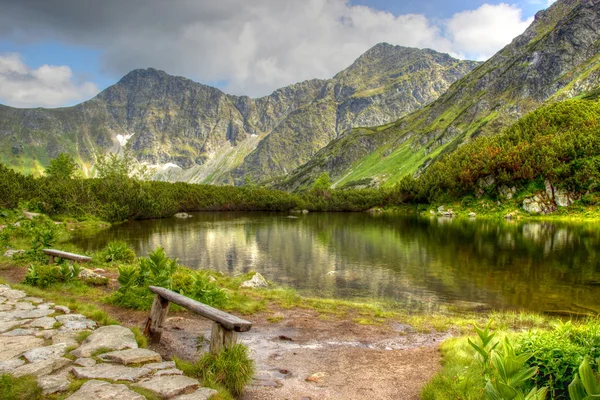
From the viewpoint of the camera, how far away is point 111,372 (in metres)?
8.27

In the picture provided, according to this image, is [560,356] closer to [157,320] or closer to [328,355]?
[328,355]

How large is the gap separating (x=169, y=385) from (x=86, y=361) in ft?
7.85

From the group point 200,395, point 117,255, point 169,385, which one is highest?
point 169,385

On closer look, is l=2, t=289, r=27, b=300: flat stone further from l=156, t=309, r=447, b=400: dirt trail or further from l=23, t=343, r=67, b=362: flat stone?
l=23, t=343, r=67, b=362: flat stone

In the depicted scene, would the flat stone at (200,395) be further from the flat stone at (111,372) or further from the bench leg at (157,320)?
the bench leg at (157,320)

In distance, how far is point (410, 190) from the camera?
165 meters

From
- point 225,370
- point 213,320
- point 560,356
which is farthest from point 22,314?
point 560,356

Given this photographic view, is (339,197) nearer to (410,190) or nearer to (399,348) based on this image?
(410,190)

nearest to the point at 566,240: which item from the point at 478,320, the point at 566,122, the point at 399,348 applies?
the point at 478,320

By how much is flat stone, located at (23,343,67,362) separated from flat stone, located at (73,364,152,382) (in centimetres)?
107

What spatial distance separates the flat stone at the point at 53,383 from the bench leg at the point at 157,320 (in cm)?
469

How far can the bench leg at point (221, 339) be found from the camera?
10.0 metres

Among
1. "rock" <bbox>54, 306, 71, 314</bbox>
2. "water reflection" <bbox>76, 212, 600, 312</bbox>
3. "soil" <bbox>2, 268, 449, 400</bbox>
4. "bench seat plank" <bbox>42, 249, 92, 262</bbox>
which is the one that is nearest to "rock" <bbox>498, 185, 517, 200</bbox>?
"water reflection" <bbox>76, 212, 600, 312</bbox>

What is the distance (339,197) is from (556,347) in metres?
187
